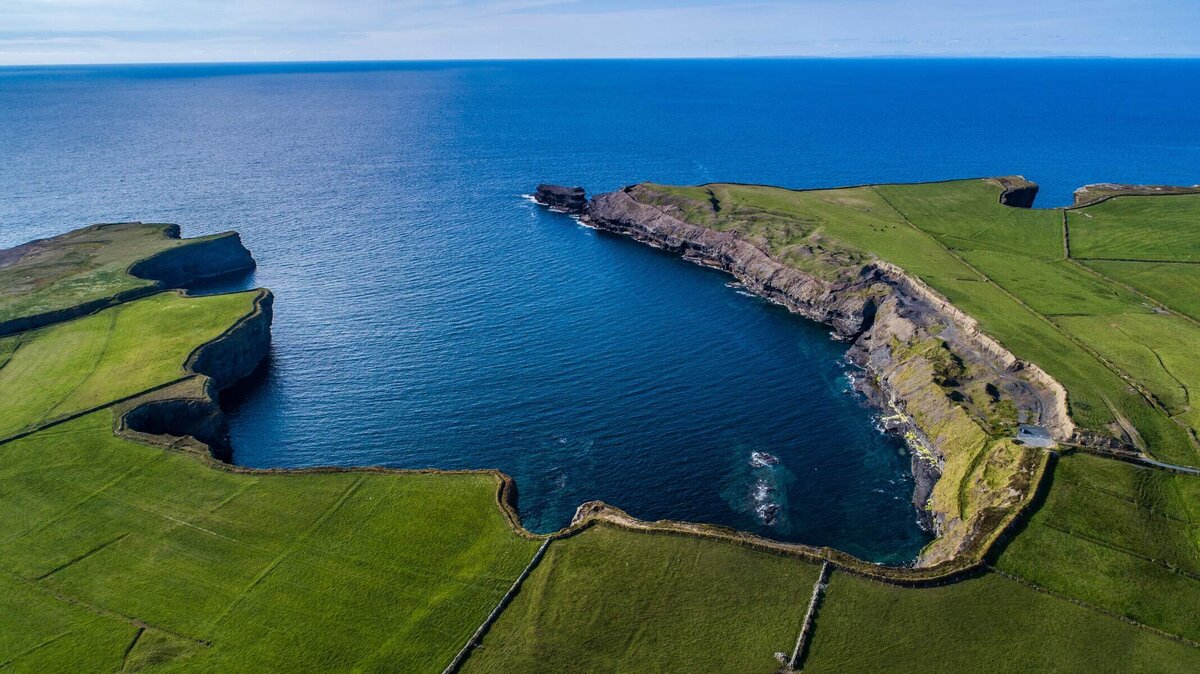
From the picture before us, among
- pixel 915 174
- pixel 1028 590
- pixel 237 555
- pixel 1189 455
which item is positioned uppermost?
pixel 915 174

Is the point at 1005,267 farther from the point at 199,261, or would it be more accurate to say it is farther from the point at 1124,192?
the point at 199,261

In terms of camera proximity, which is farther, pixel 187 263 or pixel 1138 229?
pixel 1138 229

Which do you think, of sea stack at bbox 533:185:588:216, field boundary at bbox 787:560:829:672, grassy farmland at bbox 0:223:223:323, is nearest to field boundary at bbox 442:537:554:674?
field boundary at bbox 787:560:829:672

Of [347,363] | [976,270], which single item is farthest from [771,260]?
[347,363]

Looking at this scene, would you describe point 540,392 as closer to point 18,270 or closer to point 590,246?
point 590,246

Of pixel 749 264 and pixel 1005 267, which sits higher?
pixel 1005 267

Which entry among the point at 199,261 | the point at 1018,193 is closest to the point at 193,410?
the point at 199,261

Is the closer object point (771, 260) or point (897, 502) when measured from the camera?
point (897, 502)

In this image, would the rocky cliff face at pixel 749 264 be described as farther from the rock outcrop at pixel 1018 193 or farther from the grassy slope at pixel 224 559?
the rock outcrop at pixel 1018 193
